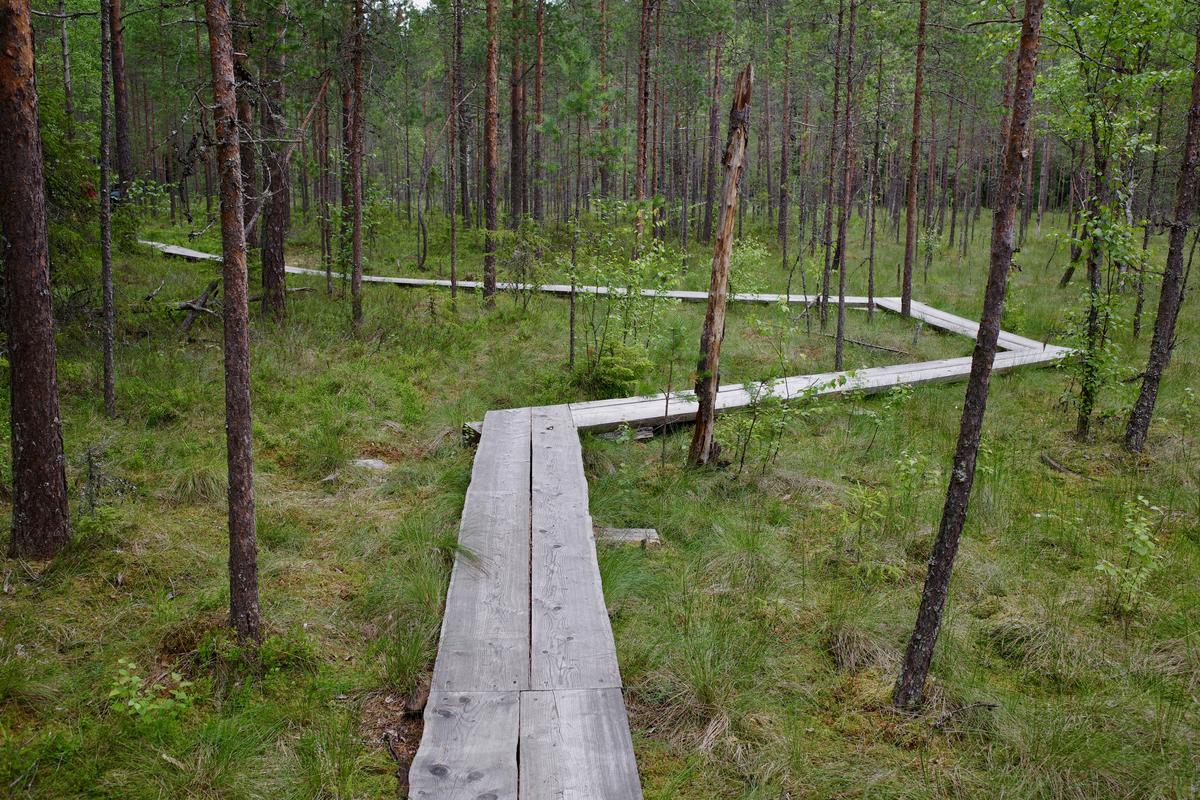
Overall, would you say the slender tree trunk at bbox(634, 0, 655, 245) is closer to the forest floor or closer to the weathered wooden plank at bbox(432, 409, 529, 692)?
the forest floor

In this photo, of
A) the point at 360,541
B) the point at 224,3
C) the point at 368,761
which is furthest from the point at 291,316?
the point at 368,761

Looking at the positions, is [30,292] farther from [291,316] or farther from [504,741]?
[291,316]

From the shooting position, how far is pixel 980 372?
3.85 meters

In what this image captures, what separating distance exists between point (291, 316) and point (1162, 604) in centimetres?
1275

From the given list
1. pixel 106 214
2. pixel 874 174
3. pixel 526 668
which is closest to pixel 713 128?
pixel 874 174

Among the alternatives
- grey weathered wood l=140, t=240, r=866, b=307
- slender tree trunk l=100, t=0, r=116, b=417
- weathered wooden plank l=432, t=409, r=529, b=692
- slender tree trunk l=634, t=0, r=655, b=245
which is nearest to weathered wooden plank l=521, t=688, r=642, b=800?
weathered wooden plank l=432, t=409, r=529, b=692

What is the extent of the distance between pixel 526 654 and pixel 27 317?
13.4 ft

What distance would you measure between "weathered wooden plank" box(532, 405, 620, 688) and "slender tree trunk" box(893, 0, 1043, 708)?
5.66 ft

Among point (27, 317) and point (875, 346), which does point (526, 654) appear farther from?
point (875, 346)

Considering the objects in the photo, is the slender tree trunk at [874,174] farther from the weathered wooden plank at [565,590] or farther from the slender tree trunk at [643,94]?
the weathered wooden plank at [565,590]

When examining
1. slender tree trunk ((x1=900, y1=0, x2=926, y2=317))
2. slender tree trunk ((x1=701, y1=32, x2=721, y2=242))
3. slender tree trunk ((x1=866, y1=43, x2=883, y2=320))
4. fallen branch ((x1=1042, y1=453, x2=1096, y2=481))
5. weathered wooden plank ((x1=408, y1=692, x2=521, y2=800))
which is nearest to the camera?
weathered wooden plank ((x1=408, y1=692, x2=521, y2=800))

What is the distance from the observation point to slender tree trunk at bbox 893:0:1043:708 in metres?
3.63

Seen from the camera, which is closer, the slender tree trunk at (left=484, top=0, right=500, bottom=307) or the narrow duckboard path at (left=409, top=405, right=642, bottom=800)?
the narrow duckboard path at (left=409, top=405, right=642, bottom=800)

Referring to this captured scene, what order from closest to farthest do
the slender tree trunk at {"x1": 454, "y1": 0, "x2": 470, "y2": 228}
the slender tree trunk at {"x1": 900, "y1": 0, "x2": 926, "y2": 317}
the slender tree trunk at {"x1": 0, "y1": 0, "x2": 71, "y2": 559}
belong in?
1. the slender tree trunk at {"x1": 0, "y1": 0, "x2": 71, "y2": 559}
2. the slender tree trunk at {"x1": 900, "y1": 0, "x2": 926, "y2": 317}
3. the slender tree trunk at {"x1": 454, "y1": 0, "x2": 470, "y2": 228}
